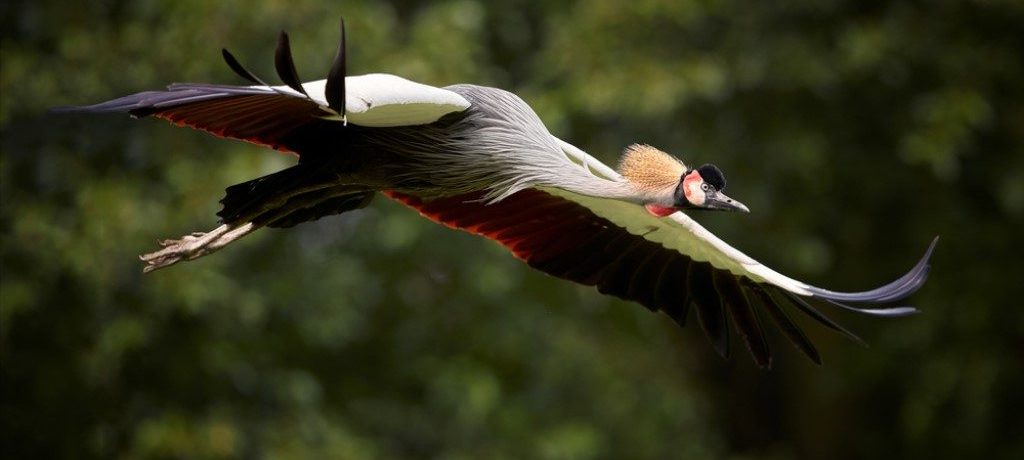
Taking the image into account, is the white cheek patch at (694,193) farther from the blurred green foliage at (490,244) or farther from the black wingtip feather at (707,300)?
the blurred green foliage at (490,244)

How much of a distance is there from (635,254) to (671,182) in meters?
0.83

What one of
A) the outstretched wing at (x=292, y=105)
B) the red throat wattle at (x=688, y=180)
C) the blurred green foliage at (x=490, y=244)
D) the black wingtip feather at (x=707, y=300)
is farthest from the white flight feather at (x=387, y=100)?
the blurred green foliage at (x=490, y=244)

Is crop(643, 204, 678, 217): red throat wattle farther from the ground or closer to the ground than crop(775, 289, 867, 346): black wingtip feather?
farther from the ground

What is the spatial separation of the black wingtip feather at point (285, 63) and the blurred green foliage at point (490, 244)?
13.5 ft

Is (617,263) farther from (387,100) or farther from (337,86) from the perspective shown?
(337,86)

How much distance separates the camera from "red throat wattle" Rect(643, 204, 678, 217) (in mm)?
4457

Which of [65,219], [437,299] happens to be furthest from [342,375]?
[65,219]

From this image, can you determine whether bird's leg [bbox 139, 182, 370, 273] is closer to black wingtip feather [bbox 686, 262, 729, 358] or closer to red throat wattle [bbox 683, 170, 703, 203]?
red throat wattle [bbox 683, 170, 703, 203]

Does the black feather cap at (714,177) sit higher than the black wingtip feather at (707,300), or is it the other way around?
the black feather cap at (714,177)

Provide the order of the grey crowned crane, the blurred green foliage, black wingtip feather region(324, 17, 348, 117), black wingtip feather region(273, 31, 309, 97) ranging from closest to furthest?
black wingtip feather region(273, 31, 309, 97)
black wingtip feather region(324, 17, 348, 117)
the grey crowned crane
the blurred green foliage

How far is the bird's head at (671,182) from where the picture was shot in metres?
4.30

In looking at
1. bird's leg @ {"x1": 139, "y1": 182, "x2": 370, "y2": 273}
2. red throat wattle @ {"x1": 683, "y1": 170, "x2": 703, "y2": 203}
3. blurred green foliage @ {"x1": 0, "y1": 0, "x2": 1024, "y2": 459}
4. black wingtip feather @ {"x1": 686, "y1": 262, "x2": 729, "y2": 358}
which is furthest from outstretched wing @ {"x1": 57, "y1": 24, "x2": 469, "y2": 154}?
blurred green foliage @ {"x1": 0, "y1": 0, "x2": 1024, "y2": 459}

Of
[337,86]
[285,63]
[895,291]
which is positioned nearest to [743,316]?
[895,291]

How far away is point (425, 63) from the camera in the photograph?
26.7 ft
